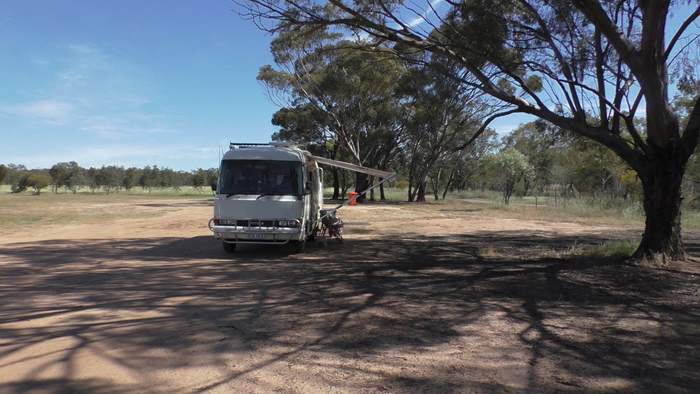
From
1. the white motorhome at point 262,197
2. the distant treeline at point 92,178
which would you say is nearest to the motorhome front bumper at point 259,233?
the white motorhome at point 262,197

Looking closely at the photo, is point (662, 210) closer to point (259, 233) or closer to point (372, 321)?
point (372, 321)

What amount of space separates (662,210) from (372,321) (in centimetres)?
691

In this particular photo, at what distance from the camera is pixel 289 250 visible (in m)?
13.1

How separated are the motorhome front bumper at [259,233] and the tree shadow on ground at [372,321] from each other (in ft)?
1.84

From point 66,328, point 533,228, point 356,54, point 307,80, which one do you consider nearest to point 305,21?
point 356,54

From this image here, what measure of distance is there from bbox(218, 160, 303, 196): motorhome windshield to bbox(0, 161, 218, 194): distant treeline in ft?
209

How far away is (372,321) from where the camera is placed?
6.19 metres

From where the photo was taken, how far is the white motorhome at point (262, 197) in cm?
1167

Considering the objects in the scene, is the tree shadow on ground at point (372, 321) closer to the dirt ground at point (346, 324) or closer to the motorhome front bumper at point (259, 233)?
the dirt ground at point (346, 324)

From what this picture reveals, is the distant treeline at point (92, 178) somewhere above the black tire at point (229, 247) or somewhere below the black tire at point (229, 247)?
above

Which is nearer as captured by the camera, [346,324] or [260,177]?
[346,324]

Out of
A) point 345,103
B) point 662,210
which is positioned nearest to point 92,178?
point 345,103

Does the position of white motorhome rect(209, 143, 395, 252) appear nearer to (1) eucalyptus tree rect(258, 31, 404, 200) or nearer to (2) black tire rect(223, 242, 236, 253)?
(2) black tire rect(223, 242, 236, 253)

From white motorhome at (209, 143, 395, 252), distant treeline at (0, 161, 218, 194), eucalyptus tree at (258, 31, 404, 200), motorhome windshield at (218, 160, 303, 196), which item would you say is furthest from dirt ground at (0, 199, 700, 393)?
distant treeline at (0, 161, 218, 194)
